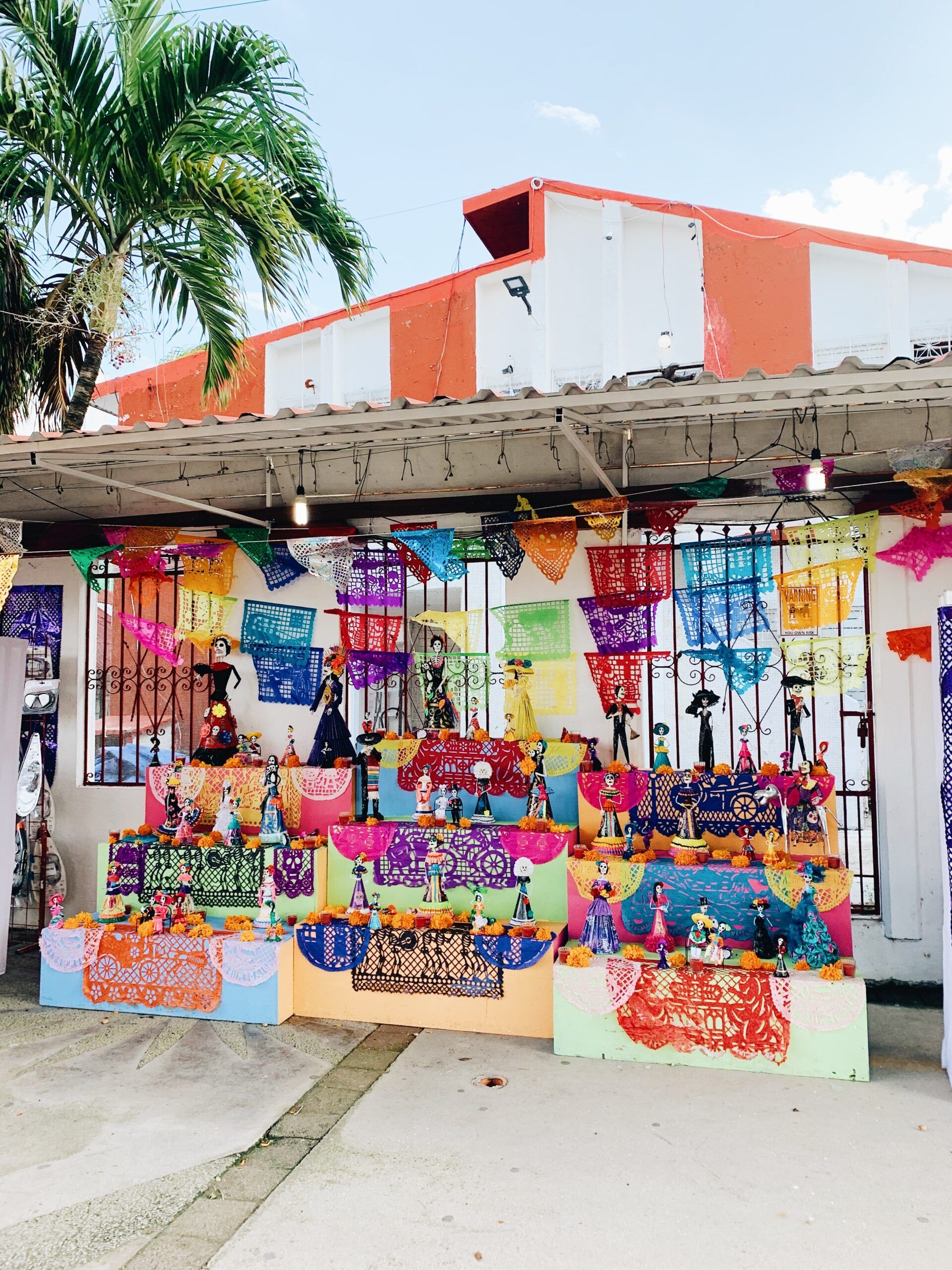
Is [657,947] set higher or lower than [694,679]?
lower

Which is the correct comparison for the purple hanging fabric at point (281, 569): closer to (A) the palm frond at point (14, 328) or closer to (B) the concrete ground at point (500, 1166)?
(A) the palm frond at point (14, 328)

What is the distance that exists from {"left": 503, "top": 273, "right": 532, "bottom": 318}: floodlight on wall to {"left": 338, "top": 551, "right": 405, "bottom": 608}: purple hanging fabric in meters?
5.11

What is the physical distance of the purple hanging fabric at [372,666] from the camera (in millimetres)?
6566

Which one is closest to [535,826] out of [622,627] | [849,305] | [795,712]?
[622,627]

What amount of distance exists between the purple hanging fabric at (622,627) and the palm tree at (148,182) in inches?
122

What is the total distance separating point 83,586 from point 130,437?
11.4 ft

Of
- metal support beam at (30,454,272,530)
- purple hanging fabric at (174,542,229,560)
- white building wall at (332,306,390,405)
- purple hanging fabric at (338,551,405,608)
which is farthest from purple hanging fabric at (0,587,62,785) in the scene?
white building wall at (332,306,390,405)

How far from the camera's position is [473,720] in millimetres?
7062

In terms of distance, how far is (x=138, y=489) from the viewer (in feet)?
18.7

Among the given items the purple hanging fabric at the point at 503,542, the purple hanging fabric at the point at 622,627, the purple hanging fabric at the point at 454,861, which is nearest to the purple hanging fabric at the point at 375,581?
the purple hanging fabric at the point at 503,542

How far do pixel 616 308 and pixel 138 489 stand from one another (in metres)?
6.31

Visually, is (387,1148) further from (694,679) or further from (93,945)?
(694,679)

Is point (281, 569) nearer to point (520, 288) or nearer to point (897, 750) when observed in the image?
point (897, 750)

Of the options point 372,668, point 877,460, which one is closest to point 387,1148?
point 372,668
